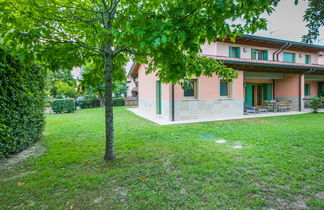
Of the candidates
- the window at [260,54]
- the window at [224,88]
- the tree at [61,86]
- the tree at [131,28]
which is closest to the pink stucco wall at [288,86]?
the window at [260,54]

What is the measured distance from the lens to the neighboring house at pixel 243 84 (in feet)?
31.8

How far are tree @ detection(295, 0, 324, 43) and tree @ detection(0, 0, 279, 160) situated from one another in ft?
4.84

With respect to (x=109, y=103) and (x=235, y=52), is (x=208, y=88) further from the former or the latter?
(x=109, y=103)

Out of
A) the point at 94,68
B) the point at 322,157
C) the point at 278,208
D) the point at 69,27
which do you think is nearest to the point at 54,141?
the point at 94,68

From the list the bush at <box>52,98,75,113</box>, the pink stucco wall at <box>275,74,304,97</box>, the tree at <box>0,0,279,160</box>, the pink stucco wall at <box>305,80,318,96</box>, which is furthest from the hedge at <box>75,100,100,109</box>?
the pink stucco wall at <box>305,80,318,96</box>

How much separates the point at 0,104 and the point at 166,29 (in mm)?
3851

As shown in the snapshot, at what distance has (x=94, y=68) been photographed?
4.41 meters

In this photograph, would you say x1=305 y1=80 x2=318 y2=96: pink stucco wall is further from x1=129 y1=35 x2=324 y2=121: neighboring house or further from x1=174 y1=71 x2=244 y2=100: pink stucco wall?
x1=174 y1=71 x2=244 y2=100: pink stucco wall

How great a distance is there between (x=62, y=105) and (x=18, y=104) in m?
12.0

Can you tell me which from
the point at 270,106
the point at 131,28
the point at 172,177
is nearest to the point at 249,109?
the point at 270,106

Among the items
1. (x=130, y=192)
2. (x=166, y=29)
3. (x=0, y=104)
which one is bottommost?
(x=130, y=192)

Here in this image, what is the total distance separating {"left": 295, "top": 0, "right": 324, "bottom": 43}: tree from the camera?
336 centimetres

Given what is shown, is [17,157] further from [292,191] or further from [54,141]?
[292,191]

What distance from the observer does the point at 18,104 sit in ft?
13.8
